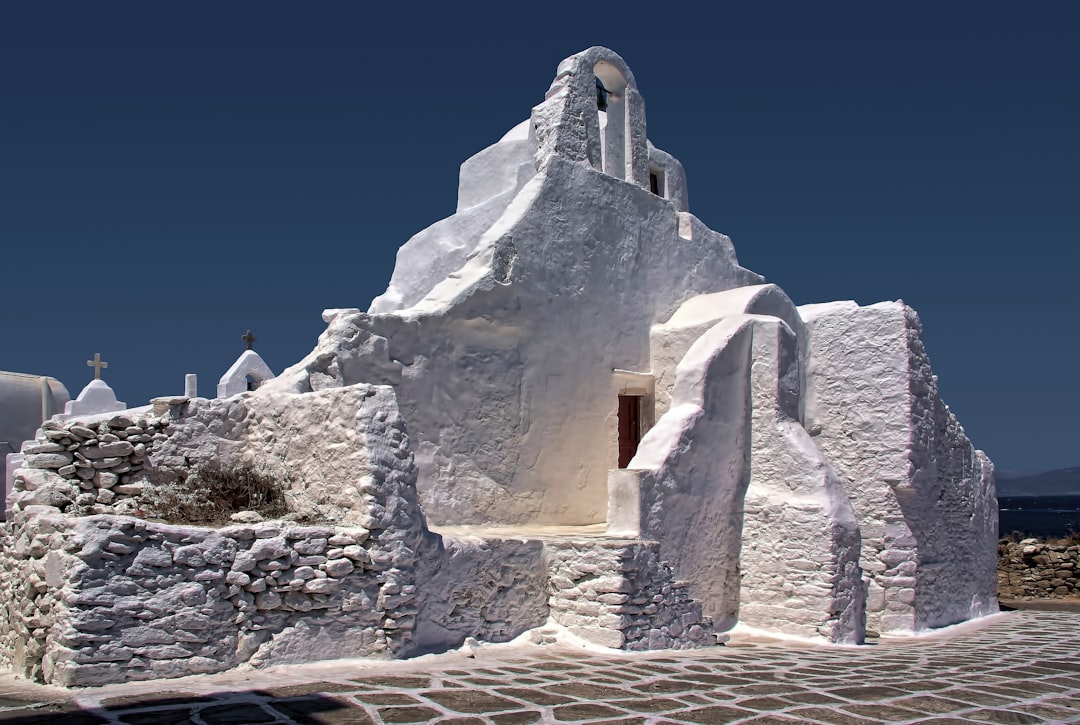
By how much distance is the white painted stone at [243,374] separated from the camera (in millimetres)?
15773

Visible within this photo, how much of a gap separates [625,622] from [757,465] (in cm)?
311

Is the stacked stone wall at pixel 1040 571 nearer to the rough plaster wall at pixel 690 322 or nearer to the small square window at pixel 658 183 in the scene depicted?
the rough plaster wall at pixel 690 322

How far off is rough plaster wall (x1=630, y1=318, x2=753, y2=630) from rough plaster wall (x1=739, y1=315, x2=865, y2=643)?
14cm

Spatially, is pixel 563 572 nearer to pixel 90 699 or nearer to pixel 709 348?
pixel 709 348

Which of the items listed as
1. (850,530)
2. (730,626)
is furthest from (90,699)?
(850,530)

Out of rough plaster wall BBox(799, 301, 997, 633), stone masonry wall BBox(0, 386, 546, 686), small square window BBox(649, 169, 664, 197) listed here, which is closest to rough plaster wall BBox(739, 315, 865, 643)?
rough plaster wall BBox(799, 301, 997, 633)

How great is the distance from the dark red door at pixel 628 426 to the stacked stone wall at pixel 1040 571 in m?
9.98

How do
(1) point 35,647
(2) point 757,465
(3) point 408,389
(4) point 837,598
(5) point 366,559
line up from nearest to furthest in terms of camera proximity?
(1) point 35,647 < (5) point 366,559 < (3) point 408,389 < (4) point 837,598 < (2) point 757,465

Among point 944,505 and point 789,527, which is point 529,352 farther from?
point 944,505

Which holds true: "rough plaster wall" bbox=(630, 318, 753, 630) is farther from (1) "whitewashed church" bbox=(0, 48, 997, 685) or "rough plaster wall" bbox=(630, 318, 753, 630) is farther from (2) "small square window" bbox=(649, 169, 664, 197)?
(2) "small square window" bbox=(649, 169, 664, 197)

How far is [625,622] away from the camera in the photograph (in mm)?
7301

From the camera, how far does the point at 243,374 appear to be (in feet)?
52.5

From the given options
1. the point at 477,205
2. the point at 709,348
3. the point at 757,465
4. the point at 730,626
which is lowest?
the point at 730,626

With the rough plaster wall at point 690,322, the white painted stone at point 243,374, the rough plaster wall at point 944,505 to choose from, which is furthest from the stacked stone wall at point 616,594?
the white painted stone at point 243,374
